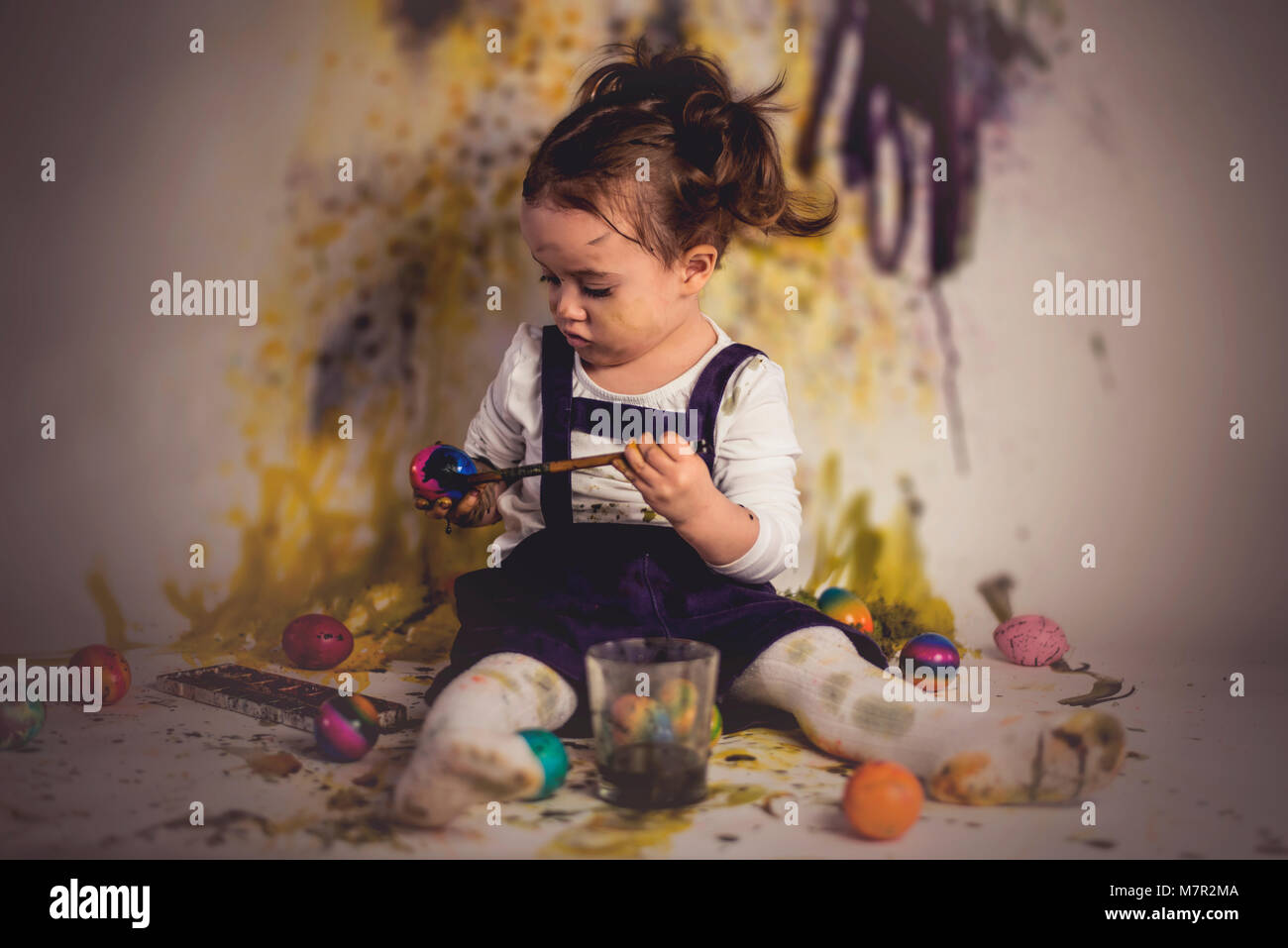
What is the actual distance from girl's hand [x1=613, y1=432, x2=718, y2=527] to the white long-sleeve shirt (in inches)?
4.5

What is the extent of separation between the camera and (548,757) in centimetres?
110

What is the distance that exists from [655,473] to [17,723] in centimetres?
72

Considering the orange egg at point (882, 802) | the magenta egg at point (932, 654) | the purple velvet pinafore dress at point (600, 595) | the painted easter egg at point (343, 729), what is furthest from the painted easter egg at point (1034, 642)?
the painted easter egg at point (343, 729)

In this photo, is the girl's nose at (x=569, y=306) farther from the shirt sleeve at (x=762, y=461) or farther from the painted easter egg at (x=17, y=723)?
the painted easter egg at (x=17, y=723)

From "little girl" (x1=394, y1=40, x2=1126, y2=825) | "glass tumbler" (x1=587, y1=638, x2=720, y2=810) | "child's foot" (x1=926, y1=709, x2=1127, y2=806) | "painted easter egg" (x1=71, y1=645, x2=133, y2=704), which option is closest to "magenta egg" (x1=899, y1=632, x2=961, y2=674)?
"little girl" (x1=394, y1=40, x2=1126, y2=825)

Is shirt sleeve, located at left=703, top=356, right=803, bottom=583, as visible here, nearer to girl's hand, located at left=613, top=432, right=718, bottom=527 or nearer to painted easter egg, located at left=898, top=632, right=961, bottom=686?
girl's hand, located at left=613, top=432, right=718, bottom=527

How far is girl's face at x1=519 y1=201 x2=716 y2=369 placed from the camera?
1.32 metres

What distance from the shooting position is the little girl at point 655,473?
48.4 inches

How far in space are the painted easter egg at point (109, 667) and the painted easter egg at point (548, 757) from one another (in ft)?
1.93

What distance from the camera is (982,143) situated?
6.10ft

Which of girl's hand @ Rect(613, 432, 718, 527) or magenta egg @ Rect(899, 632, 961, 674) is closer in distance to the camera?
girl's hand @ Rect(613, 432, 718, 527)

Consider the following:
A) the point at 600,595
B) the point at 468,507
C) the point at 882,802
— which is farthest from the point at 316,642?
the point at 882,802

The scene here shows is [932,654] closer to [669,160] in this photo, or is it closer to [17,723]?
[669,160]

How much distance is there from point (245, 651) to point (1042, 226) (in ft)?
4.46
